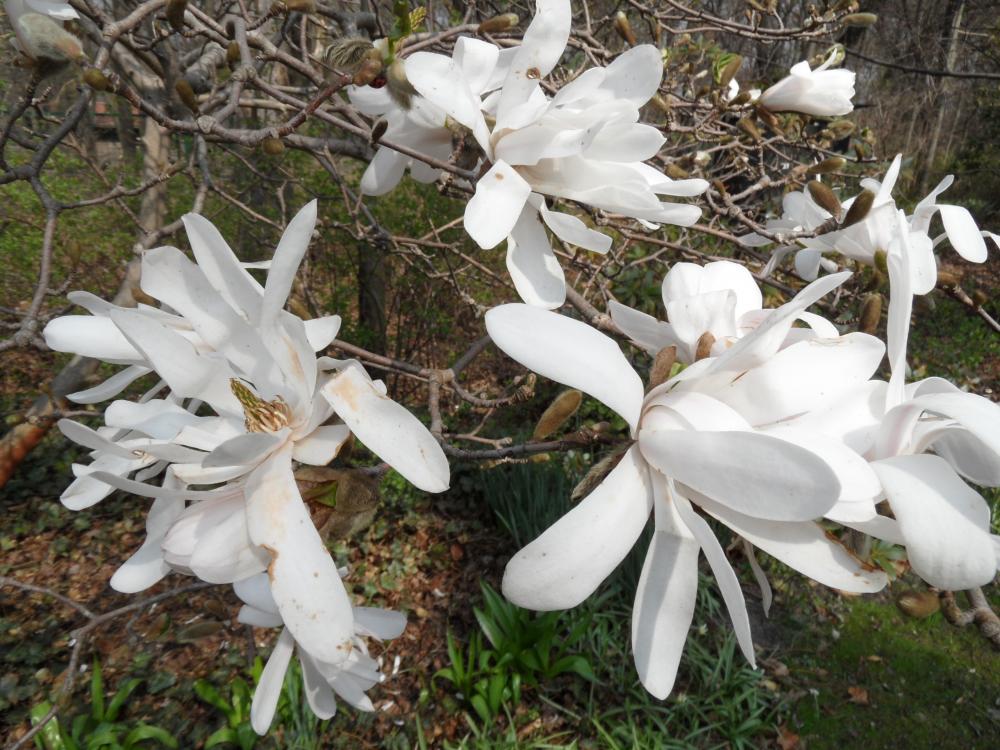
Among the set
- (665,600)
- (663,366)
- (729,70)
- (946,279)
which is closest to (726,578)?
(665,600)

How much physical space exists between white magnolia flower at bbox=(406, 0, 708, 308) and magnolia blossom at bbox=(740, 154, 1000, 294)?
0.86 feet

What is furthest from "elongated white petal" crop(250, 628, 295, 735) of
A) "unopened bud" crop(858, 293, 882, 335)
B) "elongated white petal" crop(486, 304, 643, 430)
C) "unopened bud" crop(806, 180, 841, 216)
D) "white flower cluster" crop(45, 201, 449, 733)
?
"unopened bud" crop(806, 180, 841, 216)

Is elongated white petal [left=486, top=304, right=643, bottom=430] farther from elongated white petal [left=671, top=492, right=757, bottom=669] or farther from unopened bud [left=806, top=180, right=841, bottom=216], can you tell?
unopened bud [left=806, top=180, right=841, bottom=216]

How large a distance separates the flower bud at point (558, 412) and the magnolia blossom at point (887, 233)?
328 millimetres

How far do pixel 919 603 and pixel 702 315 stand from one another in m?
0.42

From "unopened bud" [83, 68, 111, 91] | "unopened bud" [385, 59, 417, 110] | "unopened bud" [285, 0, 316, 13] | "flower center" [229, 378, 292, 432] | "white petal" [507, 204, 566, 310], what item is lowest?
"flower center" [229, 378, 292, 432]

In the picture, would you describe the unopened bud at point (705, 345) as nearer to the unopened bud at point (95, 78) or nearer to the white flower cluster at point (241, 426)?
the white flower cluster at point (241, 426)

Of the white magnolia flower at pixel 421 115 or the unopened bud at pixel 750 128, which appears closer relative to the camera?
the white magnolia flower at pixel 421 115

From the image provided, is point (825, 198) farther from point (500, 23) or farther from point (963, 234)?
point (500, 23)

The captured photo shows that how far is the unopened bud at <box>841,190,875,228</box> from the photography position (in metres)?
0.78

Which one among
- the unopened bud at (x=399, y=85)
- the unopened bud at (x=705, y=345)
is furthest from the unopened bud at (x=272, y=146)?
the unopened bud at (x=705, y=345)

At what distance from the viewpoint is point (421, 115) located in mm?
678

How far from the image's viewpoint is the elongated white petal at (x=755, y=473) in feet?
1.28

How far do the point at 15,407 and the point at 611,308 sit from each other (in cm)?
340
